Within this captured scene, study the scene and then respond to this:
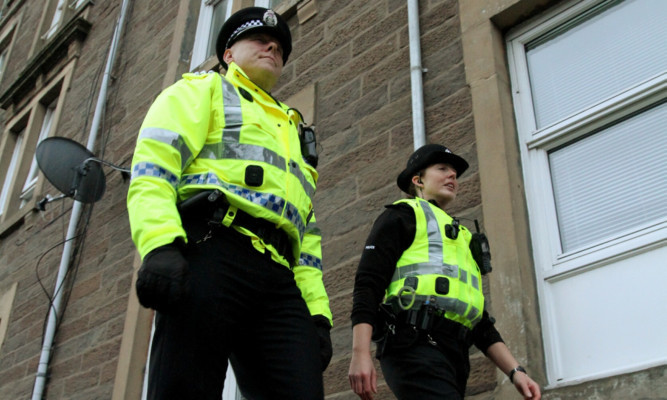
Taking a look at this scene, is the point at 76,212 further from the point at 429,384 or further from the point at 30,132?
the point at 429,384

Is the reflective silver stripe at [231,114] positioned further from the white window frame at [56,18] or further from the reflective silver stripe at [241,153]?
the white window frame at [56,18]

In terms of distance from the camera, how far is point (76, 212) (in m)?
7.65

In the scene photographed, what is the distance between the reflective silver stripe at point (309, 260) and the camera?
9.21 ft

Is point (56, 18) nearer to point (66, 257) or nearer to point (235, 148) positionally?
point (66, 257)

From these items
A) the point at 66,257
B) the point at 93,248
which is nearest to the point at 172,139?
the point at 93,248

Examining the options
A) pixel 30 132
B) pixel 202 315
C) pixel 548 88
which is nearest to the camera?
pixel 202 315

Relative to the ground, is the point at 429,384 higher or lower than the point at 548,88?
lower

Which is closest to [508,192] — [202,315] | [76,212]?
[202,315]

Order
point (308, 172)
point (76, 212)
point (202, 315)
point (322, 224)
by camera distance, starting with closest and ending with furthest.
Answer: point (202, 315), point (308, 172), point (322, 224), point (76, 212)

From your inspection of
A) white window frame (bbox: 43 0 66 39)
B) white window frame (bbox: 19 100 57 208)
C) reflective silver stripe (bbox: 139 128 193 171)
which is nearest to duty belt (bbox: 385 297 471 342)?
reflective silver stripe (bbox: 139 128 193 171)

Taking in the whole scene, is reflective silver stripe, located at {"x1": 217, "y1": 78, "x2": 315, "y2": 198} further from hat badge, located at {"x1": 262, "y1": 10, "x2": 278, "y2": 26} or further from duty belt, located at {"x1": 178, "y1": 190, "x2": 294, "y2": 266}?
hat badge, located at {"x1": 262, "y1": 10, "x2": 278, "y2": 26}

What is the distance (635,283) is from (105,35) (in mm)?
7832

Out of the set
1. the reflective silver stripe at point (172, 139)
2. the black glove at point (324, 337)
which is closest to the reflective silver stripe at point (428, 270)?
the black glove at point (324, 337)

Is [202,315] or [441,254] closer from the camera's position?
[202,315]
